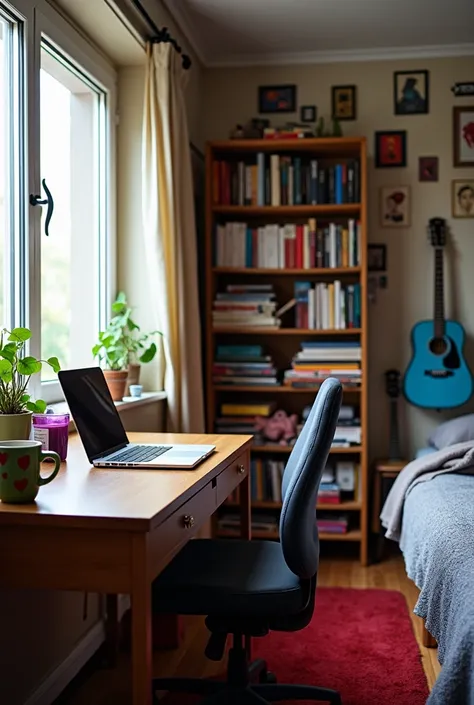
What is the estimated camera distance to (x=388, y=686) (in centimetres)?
249

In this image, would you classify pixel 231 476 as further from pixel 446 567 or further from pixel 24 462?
pixel 24 462

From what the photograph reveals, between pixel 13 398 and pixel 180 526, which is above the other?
pixel 13 398

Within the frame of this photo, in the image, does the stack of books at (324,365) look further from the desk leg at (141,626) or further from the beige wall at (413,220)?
the desk leg at (141,626)

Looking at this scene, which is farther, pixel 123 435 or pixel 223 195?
pixel 223 195

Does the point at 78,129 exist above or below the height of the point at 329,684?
above

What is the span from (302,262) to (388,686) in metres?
2.06

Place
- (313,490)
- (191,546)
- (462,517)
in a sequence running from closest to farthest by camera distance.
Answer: (313,490) → (191,546) → (462,517)

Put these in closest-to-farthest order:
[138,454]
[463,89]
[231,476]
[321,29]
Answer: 1. [138,454]
2. [231,476]
3. [321,29]
4. [463,89]

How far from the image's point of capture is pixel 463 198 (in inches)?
162

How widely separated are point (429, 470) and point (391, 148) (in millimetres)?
1794

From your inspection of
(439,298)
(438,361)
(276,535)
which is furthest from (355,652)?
(439,298)

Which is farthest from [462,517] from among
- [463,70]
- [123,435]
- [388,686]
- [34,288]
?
[463,70]

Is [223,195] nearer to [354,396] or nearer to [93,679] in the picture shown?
[354,396]

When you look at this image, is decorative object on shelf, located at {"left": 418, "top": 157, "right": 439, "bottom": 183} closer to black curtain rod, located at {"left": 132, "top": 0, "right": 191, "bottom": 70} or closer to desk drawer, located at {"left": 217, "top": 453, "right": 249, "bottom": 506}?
black curtain rod, located at {"left": 132, "top": 0, "right": 191, "bottom": 70}
